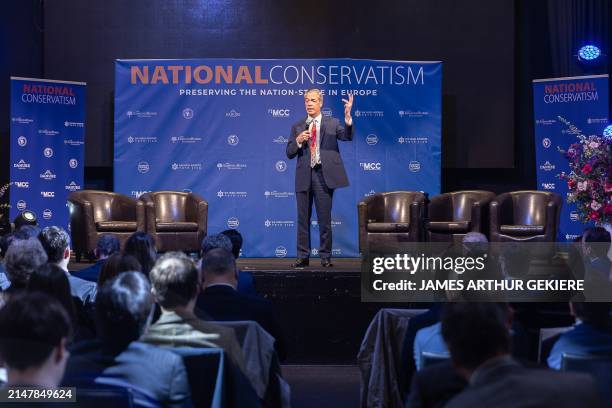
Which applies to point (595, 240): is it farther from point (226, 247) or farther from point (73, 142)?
point (73, 142)

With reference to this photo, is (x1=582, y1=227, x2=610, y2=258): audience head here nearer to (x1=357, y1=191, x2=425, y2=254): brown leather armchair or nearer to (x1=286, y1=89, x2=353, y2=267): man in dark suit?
(x1=286, y1=89, x2=353, y2=267): man in dark suit

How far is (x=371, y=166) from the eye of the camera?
10.8 m

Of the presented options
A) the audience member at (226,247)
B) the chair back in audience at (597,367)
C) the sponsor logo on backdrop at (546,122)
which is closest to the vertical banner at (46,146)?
the sponsor logo on backdrop at (546,122)

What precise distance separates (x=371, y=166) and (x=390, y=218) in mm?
876

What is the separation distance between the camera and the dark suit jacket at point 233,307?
11.8 ft

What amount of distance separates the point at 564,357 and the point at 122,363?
1.35 m

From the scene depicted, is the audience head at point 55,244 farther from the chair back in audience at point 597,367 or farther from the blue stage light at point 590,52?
the blue stage light at point 590,52

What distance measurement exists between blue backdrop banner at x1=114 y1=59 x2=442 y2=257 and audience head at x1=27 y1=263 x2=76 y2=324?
24.6 feet

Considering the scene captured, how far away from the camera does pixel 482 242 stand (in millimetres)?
4445

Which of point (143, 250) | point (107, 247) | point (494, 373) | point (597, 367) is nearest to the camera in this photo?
point (494, 373)

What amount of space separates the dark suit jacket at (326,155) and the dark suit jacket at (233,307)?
397 cm

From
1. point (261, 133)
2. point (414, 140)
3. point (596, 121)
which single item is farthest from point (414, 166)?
point (596, 121)

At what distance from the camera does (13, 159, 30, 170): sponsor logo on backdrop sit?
10344mm

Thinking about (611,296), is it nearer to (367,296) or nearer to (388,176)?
(367,296)
